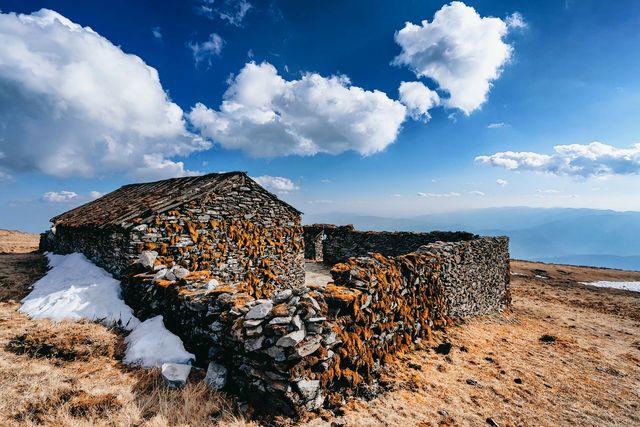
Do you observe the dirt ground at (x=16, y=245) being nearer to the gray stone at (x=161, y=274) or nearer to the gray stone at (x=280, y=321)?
the gray stone at (x=161, y=274)

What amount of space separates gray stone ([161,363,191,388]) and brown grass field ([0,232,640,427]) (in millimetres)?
185

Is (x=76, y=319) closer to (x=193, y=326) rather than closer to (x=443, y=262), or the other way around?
(x=193, y=326)

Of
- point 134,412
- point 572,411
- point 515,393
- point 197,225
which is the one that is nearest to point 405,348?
point 515,393

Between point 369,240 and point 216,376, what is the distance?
1856 centimetres

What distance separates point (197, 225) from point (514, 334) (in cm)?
1371

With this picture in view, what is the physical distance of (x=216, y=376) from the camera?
5.55 m

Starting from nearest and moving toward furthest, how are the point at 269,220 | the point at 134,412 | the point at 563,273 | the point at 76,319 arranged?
the point at 134,412
the point at 76,319
the point at 269,220
the point at 563,273

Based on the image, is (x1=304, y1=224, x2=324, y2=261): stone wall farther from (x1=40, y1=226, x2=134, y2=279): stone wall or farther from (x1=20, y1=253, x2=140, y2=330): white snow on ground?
(x1=20, y1=253, x2=140, y2=330): white snow on ground

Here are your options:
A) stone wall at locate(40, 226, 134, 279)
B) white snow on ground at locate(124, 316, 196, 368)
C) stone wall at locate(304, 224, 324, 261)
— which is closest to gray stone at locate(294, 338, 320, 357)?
white snow on ground at locate(124, 316, 196, 368)

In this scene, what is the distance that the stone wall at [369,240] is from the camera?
20750 millimetres

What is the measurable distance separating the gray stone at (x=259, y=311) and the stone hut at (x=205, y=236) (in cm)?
325

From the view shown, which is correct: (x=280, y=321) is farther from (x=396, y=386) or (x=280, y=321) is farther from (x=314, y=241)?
(x=314, y=241)

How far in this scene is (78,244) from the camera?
1441 centimetres

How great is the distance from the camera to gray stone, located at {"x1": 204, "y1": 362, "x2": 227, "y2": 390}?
5.47 metres
